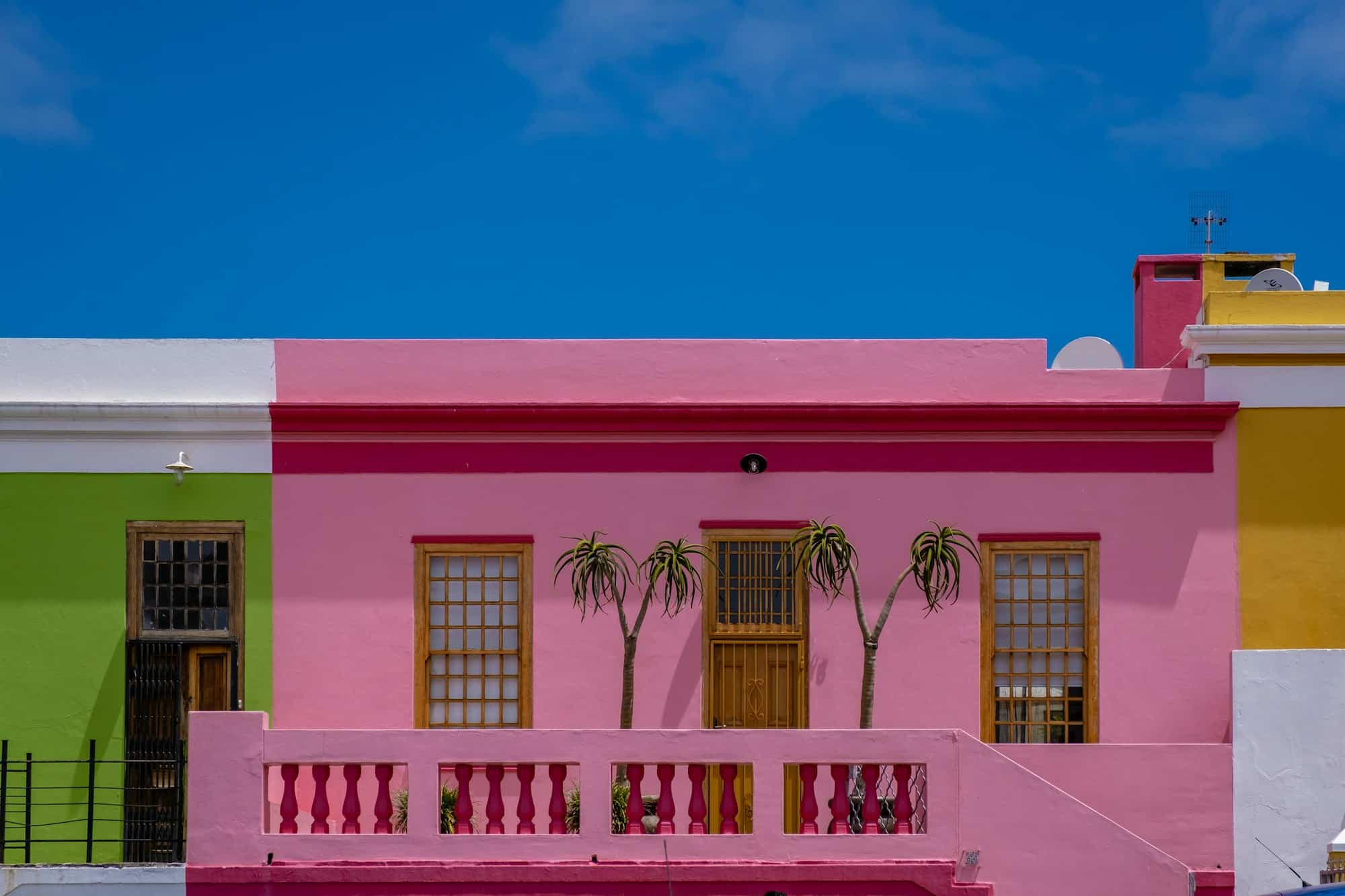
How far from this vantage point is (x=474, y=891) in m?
9.46

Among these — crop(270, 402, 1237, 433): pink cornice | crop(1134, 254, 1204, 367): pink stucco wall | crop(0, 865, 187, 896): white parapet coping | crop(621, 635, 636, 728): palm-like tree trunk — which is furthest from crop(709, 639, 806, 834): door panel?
crop(1134, 254, 1204, 367): pink stucco wall

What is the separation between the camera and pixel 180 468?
11484mm

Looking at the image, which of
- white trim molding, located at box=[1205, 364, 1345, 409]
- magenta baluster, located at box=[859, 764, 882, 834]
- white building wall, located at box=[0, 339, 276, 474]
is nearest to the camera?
magenta baluster, located at box=[859, 764, 882, 834]

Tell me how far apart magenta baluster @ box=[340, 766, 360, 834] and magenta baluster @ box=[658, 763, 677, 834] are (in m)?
2.03

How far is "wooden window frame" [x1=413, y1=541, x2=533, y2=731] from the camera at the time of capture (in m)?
11.6

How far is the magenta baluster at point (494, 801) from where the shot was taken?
31.1 ft

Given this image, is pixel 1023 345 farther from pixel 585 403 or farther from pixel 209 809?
pixel 209 809

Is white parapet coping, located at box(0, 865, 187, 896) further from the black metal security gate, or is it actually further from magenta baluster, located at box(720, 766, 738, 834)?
magenta baluster, located at box(720, 766, 738, 834)

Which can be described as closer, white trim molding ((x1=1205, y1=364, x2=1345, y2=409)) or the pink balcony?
the pink balcony

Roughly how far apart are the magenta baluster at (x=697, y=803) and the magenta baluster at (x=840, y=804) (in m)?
0.87

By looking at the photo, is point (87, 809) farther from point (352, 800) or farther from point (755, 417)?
point (755, 417)

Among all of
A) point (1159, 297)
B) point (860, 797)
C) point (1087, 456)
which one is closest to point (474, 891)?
point (860, 797)

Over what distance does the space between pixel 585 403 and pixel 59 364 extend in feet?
14.7

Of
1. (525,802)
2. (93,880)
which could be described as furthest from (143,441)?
(525,802)
